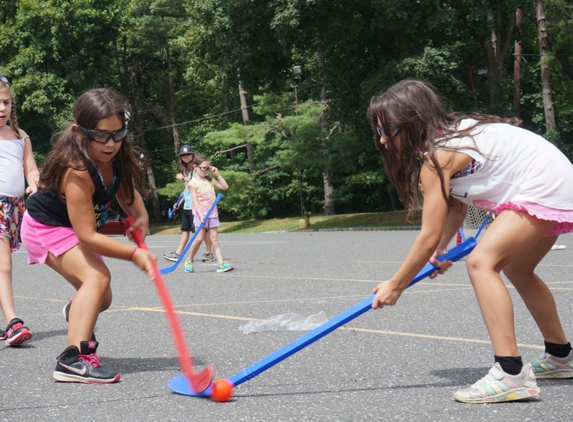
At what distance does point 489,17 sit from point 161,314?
22078mm

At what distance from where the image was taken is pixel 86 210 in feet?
13.5

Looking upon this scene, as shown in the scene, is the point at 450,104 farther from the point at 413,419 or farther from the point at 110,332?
the point at 413,419

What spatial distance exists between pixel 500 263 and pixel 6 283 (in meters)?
3.53

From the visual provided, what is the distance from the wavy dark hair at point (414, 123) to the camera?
355cm

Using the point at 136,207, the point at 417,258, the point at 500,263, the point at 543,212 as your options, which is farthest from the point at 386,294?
the point at 136,207

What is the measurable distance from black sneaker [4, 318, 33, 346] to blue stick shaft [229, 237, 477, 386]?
83.3 inches

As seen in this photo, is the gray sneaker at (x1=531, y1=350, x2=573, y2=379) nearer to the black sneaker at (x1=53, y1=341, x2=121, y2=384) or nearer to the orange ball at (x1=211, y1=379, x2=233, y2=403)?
the orange ball at (x1=211, y1=379, x2=233, y2=403)

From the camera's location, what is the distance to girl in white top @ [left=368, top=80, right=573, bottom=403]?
3.43 meters

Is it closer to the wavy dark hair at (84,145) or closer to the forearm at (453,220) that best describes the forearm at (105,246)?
the wavy dark hair at (84,145)

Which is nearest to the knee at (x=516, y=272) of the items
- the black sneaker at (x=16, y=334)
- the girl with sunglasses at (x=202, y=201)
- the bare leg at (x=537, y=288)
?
the bare leg at (x=537, y=288)

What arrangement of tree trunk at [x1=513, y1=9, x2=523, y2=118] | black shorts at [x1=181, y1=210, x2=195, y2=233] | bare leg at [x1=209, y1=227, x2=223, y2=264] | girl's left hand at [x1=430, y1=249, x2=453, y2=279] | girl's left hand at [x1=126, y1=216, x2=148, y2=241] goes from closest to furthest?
girl's left hand at [x1=430, y1=249, x2=453, y2=279] < girl's left hand at [x1=126, y1=216, x2=148, y2=241] < bare leg at [x1=209, y1=227, x2=223, y2=264] < black shorts at [x1=181, y1=210, x2=195, y2=233] < tree trunk at [x1=513, y1=9, x2=523, y2=118]

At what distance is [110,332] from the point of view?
5887 millimetres

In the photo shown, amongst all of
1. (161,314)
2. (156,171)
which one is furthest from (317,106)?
(161,314)

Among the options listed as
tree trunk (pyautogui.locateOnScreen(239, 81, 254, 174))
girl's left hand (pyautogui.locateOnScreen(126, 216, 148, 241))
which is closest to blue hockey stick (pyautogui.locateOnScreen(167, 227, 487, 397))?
girl's left hand (pyautogui.locateOnScreen(126, 216, 148, 241))
